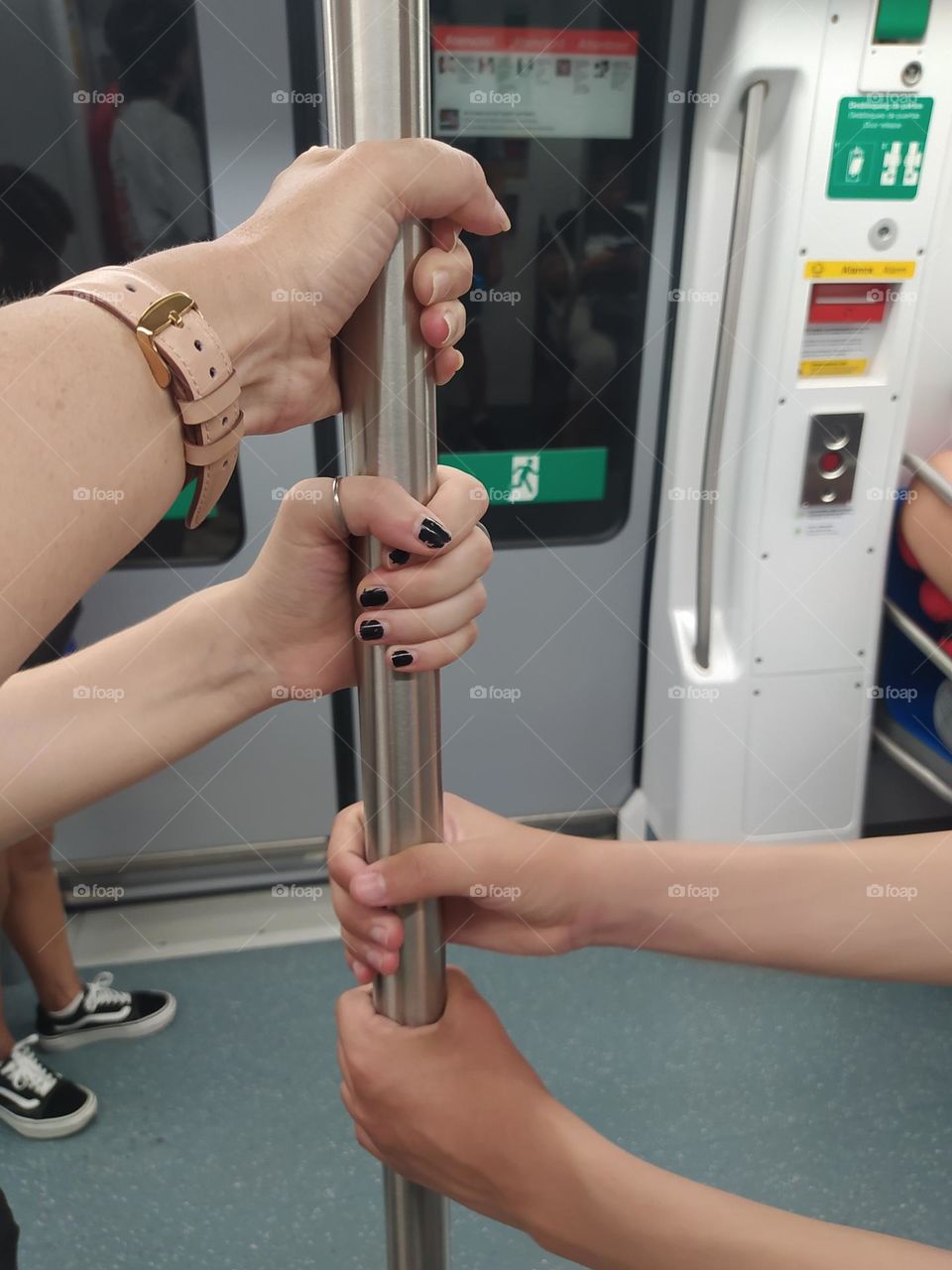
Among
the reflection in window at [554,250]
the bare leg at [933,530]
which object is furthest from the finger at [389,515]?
the bare leg at [933,530]

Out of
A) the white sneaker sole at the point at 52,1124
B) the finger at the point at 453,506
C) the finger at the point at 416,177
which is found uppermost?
the finger at the point at 416,177

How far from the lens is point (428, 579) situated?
0.79 metres

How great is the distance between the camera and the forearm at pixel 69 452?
562mm

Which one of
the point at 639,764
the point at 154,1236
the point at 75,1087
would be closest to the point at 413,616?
the point at 154,1236

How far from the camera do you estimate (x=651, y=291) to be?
2553 millimetres

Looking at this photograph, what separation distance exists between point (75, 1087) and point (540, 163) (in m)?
2.42

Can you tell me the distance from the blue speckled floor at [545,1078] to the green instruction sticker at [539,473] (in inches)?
49.8

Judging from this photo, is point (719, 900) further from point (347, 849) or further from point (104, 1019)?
point (104, 1019)

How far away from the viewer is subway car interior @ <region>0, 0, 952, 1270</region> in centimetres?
105

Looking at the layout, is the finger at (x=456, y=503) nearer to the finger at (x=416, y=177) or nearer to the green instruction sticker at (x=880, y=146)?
the finger at (x=416, y=177)

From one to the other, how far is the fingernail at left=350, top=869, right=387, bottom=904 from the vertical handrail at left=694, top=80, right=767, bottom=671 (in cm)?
187

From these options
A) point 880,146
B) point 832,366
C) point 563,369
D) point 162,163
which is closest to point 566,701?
point 563,369

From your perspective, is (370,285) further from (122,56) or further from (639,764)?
(639,764)

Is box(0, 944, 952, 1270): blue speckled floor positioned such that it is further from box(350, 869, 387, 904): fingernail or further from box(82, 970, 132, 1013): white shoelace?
box(350, 869, 387, 904): fingernail
